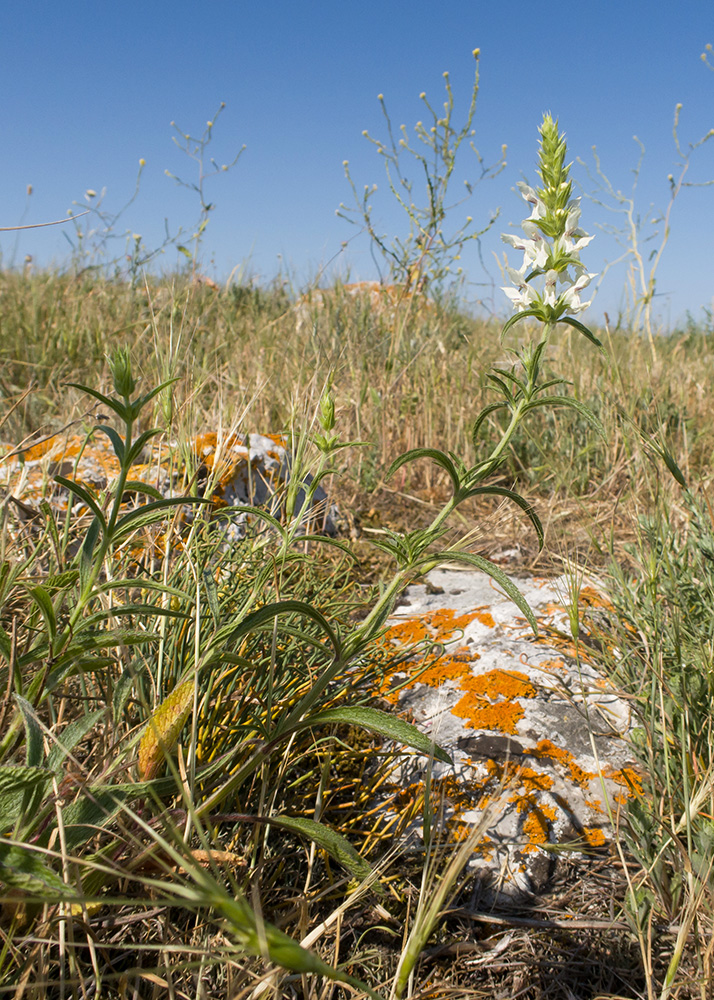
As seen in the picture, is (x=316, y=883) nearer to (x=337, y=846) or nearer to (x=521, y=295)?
(x=337, y=846)

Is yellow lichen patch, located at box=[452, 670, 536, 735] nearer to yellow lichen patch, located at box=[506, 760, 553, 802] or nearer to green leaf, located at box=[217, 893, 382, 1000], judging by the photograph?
yellow lichen patch, located at box=[506, 760, 553, 802]

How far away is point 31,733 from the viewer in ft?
2.85

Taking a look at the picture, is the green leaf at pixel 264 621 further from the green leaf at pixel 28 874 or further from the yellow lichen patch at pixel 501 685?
the yellow lichen patch at pixel 501 685

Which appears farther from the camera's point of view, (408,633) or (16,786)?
(408,633)

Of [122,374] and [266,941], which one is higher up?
[122,374]

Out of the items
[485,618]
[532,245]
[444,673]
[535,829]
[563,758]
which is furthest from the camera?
[485,618]

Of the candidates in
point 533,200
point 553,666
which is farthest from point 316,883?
point 533,200

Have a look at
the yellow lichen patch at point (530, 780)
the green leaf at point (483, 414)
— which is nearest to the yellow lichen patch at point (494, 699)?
the yellow lichen patch at point (530, 780)

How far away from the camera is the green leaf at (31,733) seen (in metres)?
0.85

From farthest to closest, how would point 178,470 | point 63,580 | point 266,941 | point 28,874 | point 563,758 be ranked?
point 178,470
point 563,758
point 63,580
point 28,874
point 266,941

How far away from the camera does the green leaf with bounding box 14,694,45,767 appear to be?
85 cm

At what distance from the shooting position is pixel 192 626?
4.80 ft

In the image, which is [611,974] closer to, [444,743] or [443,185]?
[444,743]

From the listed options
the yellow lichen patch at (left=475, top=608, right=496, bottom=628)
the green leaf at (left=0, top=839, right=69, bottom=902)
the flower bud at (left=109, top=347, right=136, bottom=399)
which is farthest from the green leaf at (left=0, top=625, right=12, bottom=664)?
the yellow lichen patch at (left=475, top=608, right=496, bottom=628)
